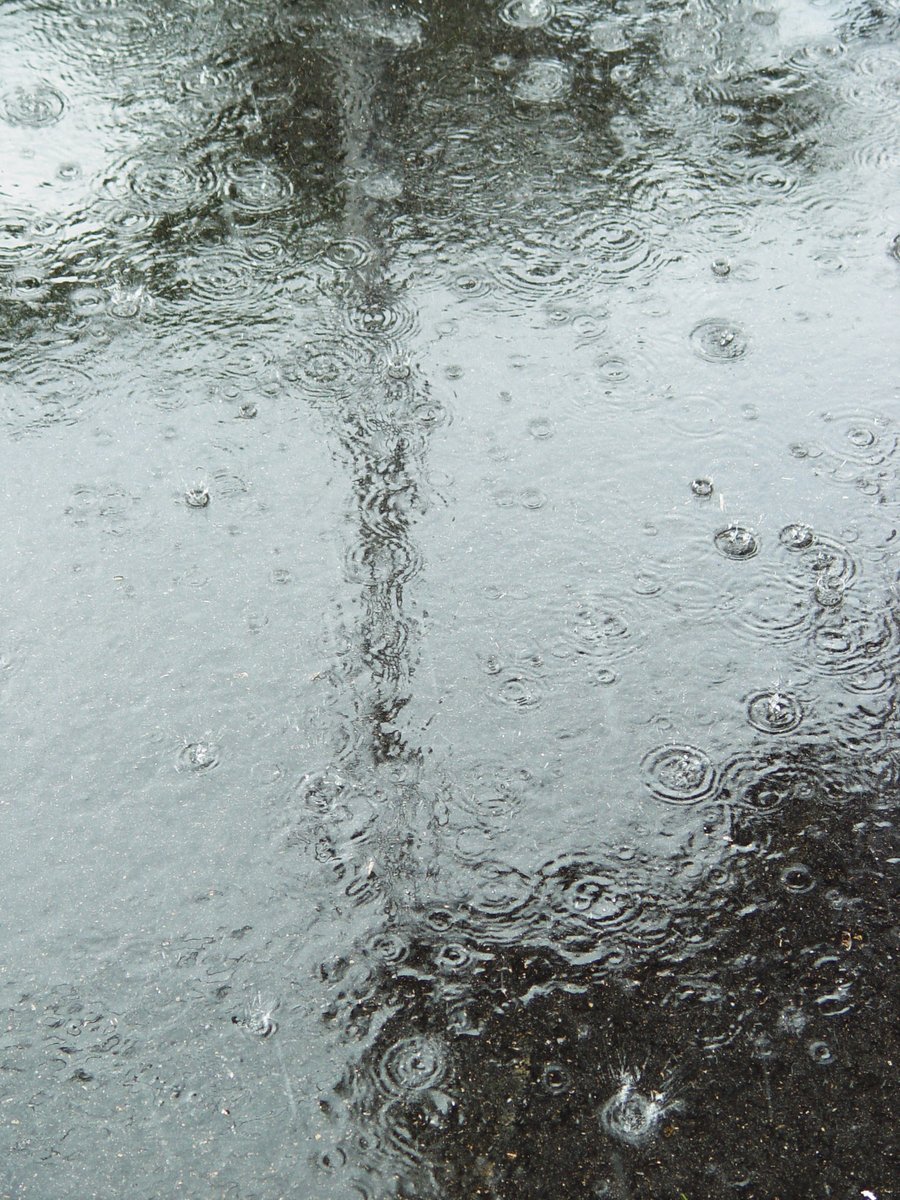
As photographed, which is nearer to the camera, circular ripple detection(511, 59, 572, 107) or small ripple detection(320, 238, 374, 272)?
small ripple detection(320, 238, 374, 272)

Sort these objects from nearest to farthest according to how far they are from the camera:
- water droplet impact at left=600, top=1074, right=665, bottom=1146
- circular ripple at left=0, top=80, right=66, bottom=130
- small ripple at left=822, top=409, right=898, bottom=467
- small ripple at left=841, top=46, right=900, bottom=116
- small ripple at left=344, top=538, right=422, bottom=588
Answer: water droplet impact at left=600, top=1074, right=665, bottom=1146 → small ripple at left=344, top=538, right=422, bottom=588 → small ripple at left=822, top=409, right=898, bottom=467 → circular ripple at left=0, top=80, right=66, bottom=130 → small ripple at left=841, top=46, right=900, bottom=116

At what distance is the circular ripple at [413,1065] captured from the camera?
2633 mm

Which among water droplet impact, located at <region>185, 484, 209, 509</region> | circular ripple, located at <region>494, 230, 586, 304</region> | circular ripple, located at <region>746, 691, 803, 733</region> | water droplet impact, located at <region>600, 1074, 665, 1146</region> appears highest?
circular ripple, located at <region>494, 230, 586, 304</region>

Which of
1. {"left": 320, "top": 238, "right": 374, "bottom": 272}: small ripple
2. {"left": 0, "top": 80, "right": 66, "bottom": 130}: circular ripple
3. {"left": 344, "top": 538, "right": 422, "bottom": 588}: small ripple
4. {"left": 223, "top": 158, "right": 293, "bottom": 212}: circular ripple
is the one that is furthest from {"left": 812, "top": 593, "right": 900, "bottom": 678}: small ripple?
{"left": 0, "top": 80, "right": 66, "bottom": 130}: circular ripple

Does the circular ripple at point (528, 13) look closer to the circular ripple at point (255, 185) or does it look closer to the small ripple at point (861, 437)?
the circular ripple at point (255, 185)

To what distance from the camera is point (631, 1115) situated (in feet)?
8.50

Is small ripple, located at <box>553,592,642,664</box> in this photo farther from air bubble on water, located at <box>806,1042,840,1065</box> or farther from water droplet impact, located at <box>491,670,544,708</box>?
air bubble on water, located at <box>806,1042,840,1065</box>

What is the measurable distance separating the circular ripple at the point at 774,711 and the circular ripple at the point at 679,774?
0.21 metres

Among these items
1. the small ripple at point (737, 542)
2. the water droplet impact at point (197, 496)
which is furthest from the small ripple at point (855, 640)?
the water droplet impact at point (197, 496)

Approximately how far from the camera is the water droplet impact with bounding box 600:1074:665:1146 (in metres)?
2.56

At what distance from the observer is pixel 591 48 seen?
17.1ft

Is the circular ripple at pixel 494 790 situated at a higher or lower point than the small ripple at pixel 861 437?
lower

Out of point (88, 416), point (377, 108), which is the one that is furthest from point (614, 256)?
point (88, 416)

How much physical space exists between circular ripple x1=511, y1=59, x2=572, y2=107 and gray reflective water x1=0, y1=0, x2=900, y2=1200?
0.02 metres
